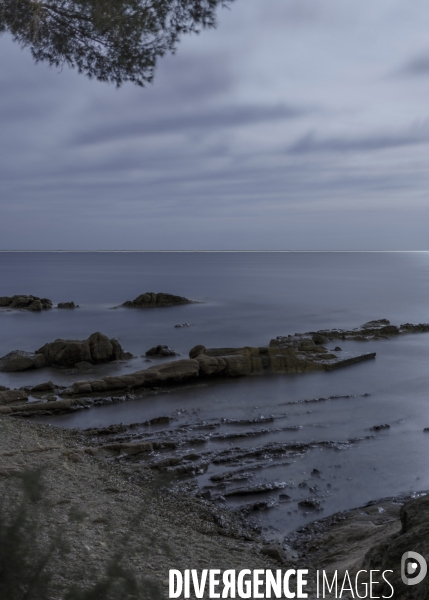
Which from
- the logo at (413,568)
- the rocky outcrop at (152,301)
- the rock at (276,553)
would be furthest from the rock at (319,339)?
the logo at (413,568)

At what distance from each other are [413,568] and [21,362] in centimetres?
1701

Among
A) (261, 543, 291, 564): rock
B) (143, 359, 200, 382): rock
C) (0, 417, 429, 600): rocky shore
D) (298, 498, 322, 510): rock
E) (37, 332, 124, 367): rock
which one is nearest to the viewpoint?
(0, 417, 429, 600): rocky shore

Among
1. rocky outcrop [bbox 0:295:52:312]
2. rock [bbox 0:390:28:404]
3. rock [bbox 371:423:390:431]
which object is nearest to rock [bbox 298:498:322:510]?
rock [bbox 371:423:390:431]

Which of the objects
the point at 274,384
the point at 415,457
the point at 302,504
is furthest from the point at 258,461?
the point at 274,384

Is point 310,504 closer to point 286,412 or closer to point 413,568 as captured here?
point 413,568

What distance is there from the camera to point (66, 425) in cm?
1300

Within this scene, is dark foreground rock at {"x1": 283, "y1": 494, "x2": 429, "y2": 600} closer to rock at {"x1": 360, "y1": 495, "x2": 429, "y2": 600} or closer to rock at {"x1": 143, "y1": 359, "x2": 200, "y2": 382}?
rock at {"x1": 360, "y1": 495, "x2": 429, "y2": 600}

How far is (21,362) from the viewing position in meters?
19.3

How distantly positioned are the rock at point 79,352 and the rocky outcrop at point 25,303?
20.1m

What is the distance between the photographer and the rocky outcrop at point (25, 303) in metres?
39.8

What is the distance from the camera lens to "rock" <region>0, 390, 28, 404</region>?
14.4 meters

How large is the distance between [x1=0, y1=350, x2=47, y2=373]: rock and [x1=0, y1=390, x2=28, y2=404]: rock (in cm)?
440

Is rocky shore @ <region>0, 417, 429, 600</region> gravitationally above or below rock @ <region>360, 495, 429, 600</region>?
below

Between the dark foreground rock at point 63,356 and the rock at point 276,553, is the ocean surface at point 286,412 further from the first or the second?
the rock at point 276,553
